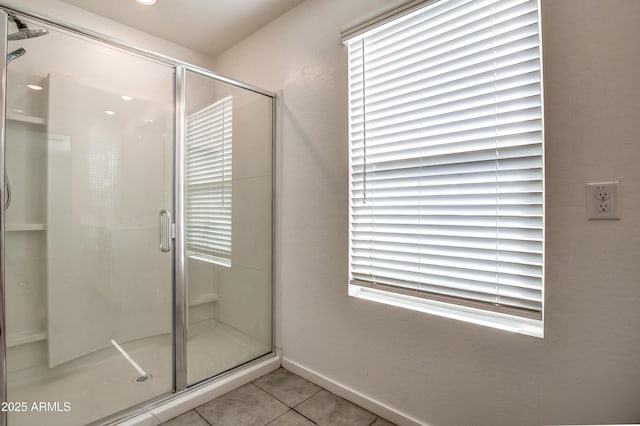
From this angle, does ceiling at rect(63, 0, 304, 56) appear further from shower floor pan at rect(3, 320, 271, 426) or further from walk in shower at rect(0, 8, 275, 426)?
shower floor pan at rect(3, 320, 271, 426)

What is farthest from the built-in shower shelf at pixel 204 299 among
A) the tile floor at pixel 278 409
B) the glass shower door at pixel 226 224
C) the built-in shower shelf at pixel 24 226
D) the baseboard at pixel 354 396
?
the built-in shower shelf at pixel 24 226

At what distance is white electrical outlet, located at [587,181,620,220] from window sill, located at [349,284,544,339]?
47 centimetres

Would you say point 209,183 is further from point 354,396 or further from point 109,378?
point 354,396

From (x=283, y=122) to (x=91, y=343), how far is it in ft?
5.70

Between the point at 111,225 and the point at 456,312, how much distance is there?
5.91ft

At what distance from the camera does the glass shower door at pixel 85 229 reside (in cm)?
137

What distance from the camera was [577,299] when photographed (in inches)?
42.9

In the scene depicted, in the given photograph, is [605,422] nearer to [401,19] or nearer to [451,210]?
[451,210]

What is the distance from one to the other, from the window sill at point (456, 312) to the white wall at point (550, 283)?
0.04m

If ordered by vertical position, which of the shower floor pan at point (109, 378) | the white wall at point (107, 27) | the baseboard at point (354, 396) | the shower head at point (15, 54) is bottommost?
the baseboard at point (354, 396)

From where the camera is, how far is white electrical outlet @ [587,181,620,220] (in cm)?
102

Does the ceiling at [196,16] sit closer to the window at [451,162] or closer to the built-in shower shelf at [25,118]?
the window at [451,162]

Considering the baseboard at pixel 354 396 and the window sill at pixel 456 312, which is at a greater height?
the window sill at pixel 456 312

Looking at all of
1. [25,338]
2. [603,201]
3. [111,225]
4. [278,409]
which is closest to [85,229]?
A: [111,225]
